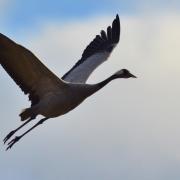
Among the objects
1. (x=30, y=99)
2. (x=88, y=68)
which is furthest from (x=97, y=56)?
(x=30, y=99)

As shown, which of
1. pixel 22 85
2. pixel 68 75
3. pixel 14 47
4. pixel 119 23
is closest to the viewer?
pixel 14 47

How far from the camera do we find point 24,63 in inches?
845

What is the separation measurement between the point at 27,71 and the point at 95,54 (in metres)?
5.63

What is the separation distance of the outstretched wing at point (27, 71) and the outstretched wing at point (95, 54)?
6.73 ft

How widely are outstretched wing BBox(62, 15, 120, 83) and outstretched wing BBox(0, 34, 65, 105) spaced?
205 cm

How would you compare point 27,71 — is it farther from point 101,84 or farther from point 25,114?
point 101,84

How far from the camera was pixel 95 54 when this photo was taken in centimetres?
2716

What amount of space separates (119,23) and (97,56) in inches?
83.6

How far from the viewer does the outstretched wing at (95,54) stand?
24906 millimetres

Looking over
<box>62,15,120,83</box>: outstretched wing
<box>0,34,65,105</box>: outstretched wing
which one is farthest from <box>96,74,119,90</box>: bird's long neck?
<box>62,15,120,83</box>: outstretched wing

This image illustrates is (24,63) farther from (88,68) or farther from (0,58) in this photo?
(88,68)

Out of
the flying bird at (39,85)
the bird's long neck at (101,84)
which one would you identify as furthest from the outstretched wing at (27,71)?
the bird's long neck at (101,84)

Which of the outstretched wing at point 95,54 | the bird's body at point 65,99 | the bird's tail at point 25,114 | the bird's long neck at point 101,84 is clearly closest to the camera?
the bird's body at point 65,99

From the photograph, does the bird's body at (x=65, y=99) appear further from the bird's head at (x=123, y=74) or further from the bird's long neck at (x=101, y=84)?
the bird's head at (x=123, y=74)
